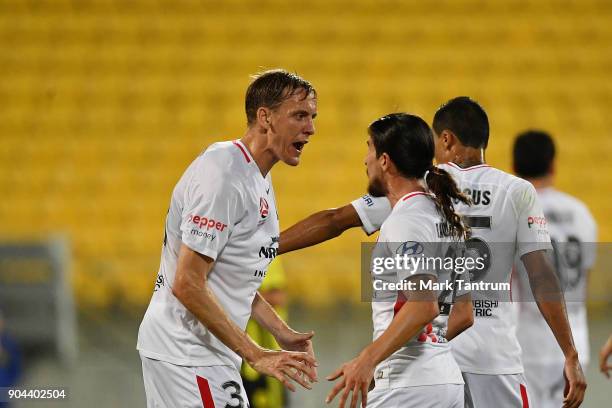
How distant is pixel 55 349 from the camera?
775cm

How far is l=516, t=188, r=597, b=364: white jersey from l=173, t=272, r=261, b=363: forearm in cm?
244

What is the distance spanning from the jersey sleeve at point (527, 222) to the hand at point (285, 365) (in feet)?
4.23

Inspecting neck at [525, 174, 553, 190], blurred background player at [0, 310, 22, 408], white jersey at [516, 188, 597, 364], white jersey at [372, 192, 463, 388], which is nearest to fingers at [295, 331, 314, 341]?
white jersey at [372, 192, 463, 388]

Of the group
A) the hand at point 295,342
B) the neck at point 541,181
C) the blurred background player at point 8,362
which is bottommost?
the blurred background player at point 8,362

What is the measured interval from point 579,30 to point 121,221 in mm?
5757

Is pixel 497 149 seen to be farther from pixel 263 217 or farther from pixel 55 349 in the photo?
pixel 263 217

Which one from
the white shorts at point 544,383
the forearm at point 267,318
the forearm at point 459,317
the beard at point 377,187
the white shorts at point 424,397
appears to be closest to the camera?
the white shorts at point 424,397

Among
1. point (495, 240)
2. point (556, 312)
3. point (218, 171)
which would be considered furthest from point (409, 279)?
point (556, 312)

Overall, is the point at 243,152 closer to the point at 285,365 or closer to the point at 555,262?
the point at 285,365

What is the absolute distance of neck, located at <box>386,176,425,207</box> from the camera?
11.2 ft

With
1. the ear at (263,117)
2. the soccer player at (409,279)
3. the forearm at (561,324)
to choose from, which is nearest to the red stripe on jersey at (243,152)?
the ear at (263,117)

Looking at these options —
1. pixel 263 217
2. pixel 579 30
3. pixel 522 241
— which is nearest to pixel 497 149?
pixel 579 30

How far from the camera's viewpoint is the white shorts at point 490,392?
4.01m

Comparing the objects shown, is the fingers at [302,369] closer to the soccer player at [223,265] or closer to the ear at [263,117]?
the soccer player at [223,265]
